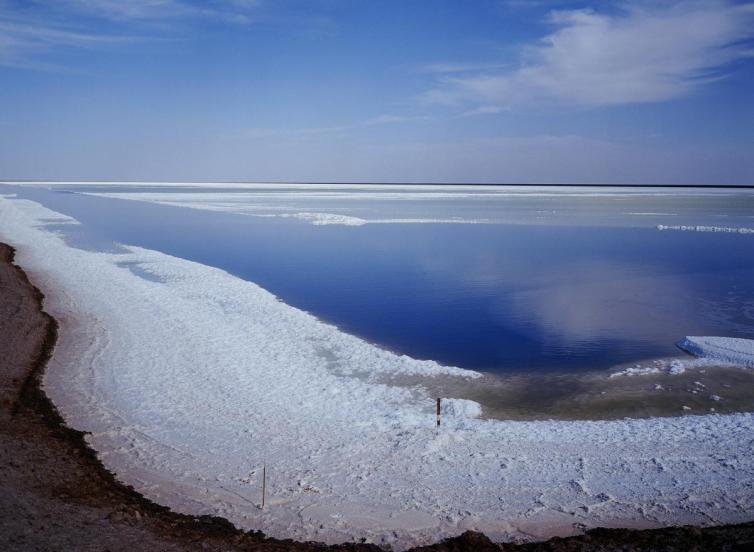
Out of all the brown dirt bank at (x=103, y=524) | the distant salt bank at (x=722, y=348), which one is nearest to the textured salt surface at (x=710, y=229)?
the distant salt bank at (x=722, y=348)

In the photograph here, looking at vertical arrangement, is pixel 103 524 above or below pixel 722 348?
below

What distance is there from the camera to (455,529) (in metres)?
5.35

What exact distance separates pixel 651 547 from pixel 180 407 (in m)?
A: 5.64

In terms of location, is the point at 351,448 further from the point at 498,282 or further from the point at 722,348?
the point at 498,282

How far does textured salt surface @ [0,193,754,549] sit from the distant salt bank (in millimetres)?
2660

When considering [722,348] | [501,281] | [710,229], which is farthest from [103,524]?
[710,229]

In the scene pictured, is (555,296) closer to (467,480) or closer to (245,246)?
(467,480)

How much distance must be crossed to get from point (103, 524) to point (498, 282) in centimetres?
1279

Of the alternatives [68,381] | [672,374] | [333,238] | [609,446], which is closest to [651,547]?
[609,446]

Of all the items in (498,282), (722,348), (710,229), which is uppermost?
(710,229)

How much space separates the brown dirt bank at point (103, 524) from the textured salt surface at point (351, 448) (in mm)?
240

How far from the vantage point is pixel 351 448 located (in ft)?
22.7


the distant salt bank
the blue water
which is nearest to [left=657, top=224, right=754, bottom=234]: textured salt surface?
the blue water

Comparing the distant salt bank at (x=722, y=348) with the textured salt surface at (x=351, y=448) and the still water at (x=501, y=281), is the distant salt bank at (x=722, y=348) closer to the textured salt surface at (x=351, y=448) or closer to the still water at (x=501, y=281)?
the still water at (x=501, y=281)
